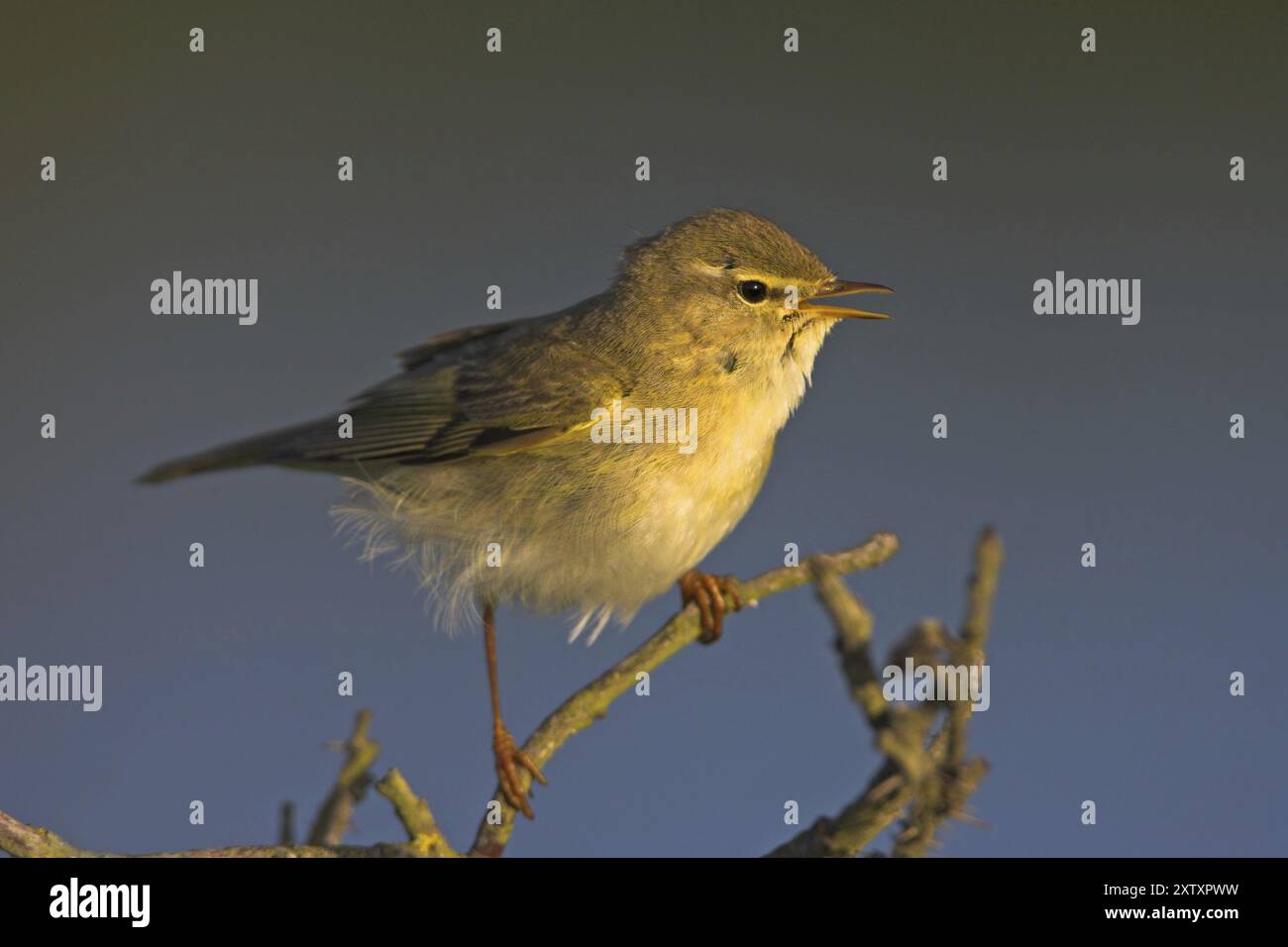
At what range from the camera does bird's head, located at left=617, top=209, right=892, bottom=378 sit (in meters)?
2.09

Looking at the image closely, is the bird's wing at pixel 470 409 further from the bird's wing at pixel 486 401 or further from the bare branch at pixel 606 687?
the bare branch at pixel 606 687

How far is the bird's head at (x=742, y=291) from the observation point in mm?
2094

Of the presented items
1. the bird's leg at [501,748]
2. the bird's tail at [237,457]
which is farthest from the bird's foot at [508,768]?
the bird's tail at [237,457]

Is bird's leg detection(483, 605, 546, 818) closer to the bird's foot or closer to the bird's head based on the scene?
the bird's foot

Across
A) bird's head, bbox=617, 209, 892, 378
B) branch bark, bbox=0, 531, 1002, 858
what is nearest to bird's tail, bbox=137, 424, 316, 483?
bird's head, bbox=617, 209, 892, 378

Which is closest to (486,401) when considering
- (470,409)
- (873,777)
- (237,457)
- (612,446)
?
(470,409)

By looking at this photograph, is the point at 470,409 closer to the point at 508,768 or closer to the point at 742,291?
the point at 742,291

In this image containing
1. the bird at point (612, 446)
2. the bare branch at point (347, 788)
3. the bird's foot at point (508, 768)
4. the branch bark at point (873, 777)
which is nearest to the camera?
the branch bark at point (873, 777)

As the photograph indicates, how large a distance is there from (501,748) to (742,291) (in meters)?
0.88

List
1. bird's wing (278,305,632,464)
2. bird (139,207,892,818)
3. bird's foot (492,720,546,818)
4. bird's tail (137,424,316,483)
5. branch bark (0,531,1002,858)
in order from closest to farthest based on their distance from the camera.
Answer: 1. branch bark (0,531,1002,858)
2. bird's foot (492,720,546,818)
3. bird (139,207,892,818)
4. bird's wing (278,305,632,464)
5. bird's tail (137,424,316,483)

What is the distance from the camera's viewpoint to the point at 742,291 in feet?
6.97

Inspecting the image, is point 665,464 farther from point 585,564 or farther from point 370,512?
point 370,512

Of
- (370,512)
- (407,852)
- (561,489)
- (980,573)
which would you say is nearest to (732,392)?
(561,489)

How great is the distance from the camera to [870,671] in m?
0.80
